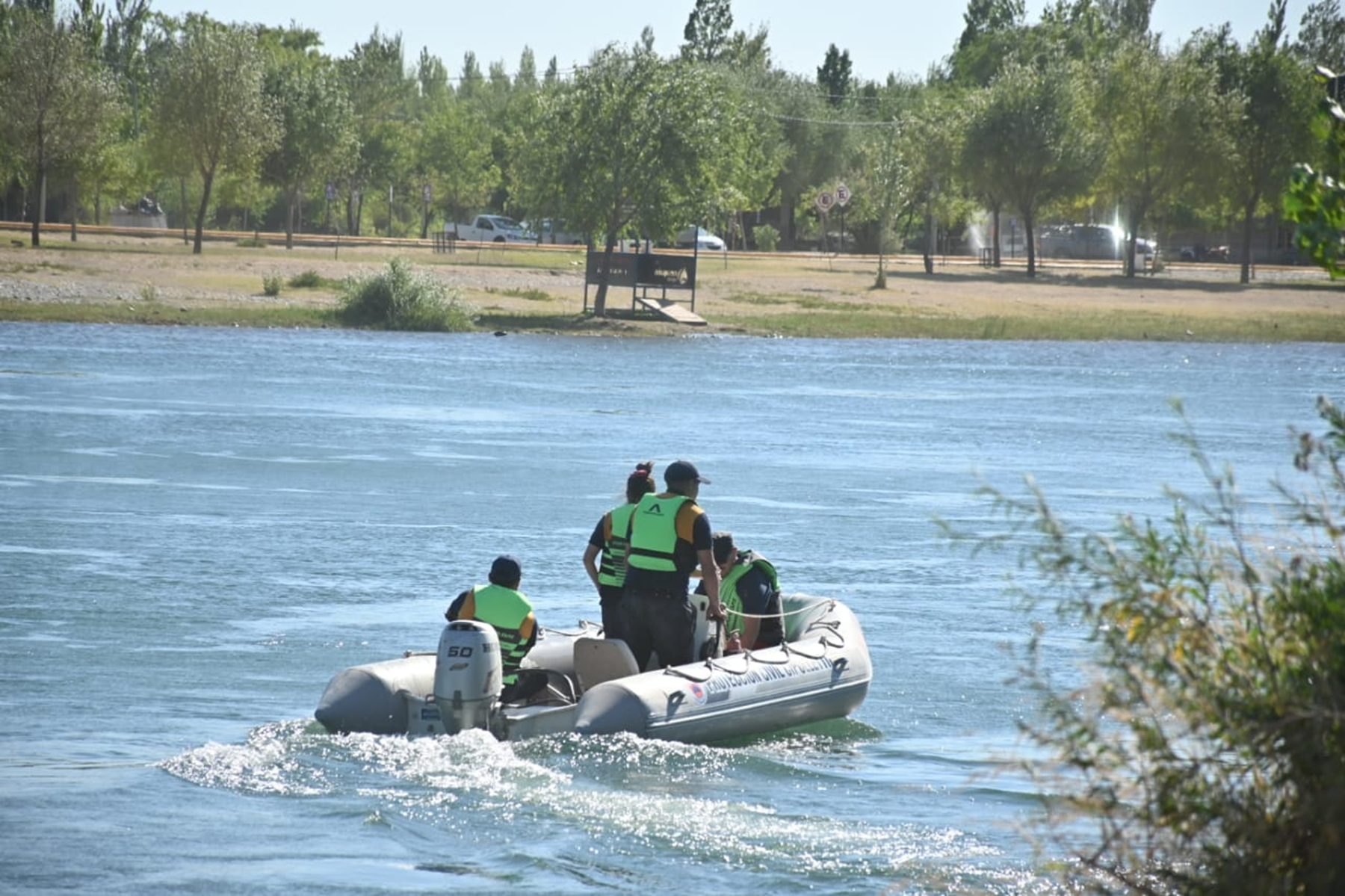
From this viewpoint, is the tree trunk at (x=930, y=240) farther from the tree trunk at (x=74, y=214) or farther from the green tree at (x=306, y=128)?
the tree trunk at (x=74, y=214)

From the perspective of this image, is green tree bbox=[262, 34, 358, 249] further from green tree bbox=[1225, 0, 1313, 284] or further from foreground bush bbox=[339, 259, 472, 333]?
green tree bbox=[1225, 0, 1313, 284]

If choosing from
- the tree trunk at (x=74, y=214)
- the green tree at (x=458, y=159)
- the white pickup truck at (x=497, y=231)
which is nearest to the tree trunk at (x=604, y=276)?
the tree trunk at (x=74, y=214)

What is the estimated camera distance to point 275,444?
26.7 metres

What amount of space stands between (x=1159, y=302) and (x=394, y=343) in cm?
2734

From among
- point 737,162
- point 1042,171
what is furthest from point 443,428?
point 1042,171

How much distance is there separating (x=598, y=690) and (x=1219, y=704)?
18.5ft

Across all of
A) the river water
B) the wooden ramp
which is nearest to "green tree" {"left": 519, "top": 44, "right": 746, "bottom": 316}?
the wooden ramp

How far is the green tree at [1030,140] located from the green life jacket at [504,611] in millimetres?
57740

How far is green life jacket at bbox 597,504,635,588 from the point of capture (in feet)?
35.8

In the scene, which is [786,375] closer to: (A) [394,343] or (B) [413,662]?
(A) [394,343]

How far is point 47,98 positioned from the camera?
55.8m

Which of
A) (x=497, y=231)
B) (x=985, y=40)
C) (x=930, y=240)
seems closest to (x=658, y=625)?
(x=930, y=240)

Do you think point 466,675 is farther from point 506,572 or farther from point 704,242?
point 704,242

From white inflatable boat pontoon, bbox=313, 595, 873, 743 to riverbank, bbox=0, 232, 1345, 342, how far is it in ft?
118
